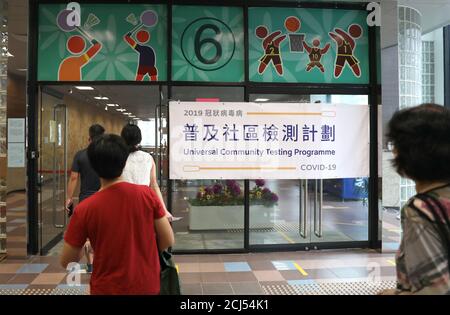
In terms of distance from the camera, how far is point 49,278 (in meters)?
4.52

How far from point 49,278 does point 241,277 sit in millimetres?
1966

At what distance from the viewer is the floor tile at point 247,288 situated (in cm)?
410

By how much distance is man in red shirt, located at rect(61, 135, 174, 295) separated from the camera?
77.2 inches

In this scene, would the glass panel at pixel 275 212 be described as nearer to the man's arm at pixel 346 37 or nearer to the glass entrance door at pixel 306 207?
the glass entrance door at pixel 306 207

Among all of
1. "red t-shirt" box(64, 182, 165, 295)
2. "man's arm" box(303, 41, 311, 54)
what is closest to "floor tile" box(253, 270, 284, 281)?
"red t-shirt" box(64, 182, 165, 295)

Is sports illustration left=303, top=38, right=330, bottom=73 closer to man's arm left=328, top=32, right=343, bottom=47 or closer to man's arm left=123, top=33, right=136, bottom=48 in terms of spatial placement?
man's arm left=328, top=32, right=343, bottom=47

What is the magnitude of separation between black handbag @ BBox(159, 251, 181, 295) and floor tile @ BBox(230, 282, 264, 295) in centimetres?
207

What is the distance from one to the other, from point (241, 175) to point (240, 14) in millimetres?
2027

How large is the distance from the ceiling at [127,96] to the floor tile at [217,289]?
2.43 meters

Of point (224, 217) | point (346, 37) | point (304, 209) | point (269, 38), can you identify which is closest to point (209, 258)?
point (224, 217)

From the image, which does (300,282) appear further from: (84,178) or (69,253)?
(69,253)

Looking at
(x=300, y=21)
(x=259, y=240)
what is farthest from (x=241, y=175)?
(x=300, y=21)

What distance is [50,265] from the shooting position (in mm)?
4992

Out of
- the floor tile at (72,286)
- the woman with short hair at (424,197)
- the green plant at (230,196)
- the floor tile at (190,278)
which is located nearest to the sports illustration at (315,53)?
the green plant at (230,196)
